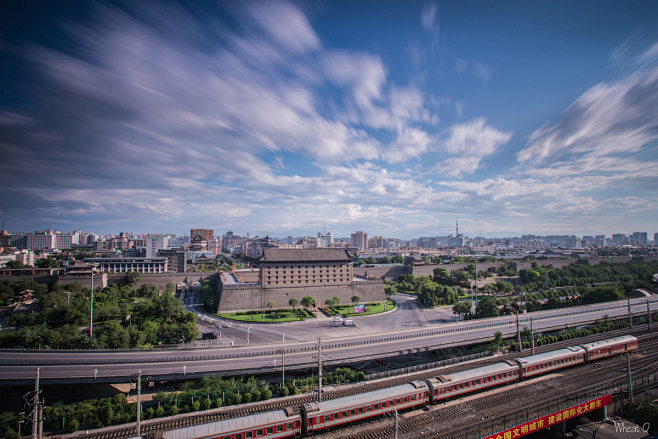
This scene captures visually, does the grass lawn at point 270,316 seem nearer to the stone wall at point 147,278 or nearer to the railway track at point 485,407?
the stone wall at point 147,278

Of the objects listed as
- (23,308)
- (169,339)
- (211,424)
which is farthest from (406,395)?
(23,308)

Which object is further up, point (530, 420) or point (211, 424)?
point (211, 424)

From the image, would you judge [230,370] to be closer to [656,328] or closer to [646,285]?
[656,328]

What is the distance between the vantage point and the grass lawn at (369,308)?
5547cm

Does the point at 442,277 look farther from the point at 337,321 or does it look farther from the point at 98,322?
the point at 98,322

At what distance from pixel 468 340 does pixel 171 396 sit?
2963 cm

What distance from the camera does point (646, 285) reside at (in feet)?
229

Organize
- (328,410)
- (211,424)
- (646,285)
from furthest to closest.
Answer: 1. (646,285)
2. (328,410)
3. (211,424)

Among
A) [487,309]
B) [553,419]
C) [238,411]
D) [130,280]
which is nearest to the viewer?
[553,419]

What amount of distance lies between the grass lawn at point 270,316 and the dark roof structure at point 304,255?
1059 centimetres

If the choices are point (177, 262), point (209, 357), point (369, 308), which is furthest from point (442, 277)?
point (177, 262)

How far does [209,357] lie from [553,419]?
26.5 metres

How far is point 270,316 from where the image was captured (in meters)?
52.9

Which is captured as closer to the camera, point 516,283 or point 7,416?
point 7,416
